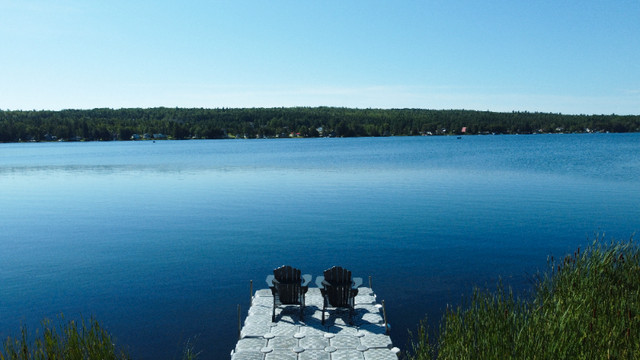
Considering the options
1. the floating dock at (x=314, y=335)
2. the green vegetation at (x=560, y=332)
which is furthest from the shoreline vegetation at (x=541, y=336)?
the floating dock at (x=314, y=335)

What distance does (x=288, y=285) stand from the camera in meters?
10.2

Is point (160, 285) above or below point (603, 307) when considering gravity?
below

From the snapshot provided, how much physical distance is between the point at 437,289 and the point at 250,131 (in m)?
151

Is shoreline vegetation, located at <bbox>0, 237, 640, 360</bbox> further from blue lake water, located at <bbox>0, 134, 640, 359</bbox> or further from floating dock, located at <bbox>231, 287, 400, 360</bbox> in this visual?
blue lake water, located at <bbox>0, 134, 640, 359</bbox>

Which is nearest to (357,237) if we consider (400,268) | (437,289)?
(400,268)

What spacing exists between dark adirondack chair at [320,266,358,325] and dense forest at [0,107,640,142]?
149m

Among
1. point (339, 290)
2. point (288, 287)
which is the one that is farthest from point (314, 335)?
point (288, 287)

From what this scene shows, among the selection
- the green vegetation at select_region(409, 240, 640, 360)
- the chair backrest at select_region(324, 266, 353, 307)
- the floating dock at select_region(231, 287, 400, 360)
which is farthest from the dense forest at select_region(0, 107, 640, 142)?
the green vegetation at select_region(409, 240, 640, 360)

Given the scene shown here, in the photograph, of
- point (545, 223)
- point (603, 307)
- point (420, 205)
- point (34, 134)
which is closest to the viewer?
point (603, 307)

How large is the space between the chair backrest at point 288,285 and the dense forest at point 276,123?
148536 mm

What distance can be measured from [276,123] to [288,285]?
155 m

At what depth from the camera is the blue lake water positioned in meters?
12.6

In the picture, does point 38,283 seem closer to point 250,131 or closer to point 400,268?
point 400,268

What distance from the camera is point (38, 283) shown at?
15.1m
